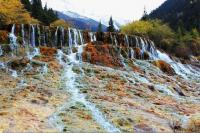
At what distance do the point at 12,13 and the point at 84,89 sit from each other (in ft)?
122

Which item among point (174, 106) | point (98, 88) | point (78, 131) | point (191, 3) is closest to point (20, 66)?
point (98, 88)

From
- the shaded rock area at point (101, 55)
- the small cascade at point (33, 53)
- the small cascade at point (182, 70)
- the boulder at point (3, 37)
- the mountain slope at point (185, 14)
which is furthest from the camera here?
the mountain slope at point (185, 14)

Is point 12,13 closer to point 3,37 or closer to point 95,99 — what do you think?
point 3,37

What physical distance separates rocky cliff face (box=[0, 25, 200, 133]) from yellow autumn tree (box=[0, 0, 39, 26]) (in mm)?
9460

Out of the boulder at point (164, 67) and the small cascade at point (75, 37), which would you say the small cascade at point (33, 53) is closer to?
the small cascade at point (75, 37)

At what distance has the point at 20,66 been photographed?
44.0m

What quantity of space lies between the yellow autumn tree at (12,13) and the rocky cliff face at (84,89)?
946 cm

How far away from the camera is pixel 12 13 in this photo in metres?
71.2

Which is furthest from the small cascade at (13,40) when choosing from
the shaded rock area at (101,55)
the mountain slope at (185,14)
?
the mountain slope at (185,14)

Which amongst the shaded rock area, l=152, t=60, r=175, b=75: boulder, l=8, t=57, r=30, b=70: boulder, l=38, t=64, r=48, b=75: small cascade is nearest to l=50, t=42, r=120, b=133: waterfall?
the shaded rock area

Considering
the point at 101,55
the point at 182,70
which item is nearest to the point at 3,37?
the point at 101,55

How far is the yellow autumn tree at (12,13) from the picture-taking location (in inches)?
2692

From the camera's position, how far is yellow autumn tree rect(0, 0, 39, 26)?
6838cm

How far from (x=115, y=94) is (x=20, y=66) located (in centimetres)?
1180
